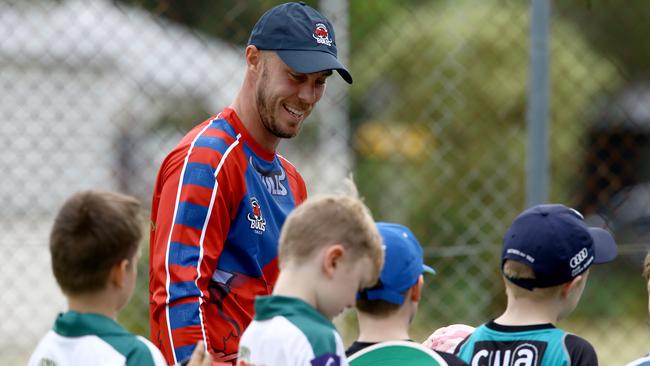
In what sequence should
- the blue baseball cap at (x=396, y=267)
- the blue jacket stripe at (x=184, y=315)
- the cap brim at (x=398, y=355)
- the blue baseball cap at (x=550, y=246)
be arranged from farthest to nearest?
the blue jacket stripe at (x=184, y=315), the blue baseball cap at (x=550, y=246), the blue baseball cap at (x=396, y=267), the cap brim at (x=398, y=355)

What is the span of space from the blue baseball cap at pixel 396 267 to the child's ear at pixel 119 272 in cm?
67

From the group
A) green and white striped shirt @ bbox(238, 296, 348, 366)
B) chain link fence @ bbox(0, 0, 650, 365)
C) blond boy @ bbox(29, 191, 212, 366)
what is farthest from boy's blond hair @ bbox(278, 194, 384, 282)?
chain link fence @ bbox(0, 0, 650, 365)

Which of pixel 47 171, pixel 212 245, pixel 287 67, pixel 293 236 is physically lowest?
pixel 47 171

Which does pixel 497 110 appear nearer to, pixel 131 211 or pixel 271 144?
pixel 271 144

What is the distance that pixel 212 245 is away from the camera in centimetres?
340

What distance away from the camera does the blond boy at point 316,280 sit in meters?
2.69

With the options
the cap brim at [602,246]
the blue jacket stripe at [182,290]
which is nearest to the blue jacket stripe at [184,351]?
the blue jacket stripe at [182,290]

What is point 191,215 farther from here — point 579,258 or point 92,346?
point 579,258

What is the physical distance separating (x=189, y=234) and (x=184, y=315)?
0.83 ft

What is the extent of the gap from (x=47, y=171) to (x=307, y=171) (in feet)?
4.45

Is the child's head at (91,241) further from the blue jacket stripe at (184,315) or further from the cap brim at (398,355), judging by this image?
the cap brim at (398,355)

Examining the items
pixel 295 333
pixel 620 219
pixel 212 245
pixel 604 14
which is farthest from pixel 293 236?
pixel 604 14

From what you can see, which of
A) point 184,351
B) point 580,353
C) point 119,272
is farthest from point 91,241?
point 580,353

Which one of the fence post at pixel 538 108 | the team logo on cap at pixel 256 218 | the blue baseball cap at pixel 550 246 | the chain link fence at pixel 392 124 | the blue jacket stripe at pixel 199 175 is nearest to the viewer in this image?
the blue baseball cap at pixel 550 246
